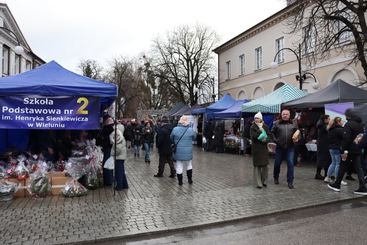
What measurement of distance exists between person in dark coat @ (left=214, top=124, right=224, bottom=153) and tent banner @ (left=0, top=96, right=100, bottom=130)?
11.4 meters

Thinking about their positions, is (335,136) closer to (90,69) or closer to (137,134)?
(137,134)

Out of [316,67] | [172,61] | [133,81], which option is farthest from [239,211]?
[133,81]

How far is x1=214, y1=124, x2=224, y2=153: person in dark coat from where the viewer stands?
1947 centimetres

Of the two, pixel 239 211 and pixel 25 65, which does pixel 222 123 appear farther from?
pixel 25 65

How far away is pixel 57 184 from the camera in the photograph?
8203 mm

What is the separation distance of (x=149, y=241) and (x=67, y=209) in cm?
220

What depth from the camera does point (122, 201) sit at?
7.66m

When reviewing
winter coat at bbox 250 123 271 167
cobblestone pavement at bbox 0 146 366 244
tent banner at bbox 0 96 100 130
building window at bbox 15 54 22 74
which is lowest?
cobblestone pavement at bbox 0 146 366 244

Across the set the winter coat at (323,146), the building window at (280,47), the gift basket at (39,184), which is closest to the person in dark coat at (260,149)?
the winter coat at (323,146)

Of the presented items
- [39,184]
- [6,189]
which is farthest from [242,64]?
[6,189]

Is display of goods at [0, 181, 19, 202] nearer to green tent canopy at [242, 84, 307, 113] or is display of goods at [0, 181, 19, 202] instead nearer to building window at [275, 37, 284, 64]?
green tent canopy at [242, 84, 307, 113]

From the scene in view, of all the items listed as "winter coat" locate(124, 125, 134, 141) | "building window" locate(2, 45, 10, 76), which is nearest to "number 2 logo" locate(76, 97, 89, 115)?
"winter coat" locate(124, 125, 134, 141)

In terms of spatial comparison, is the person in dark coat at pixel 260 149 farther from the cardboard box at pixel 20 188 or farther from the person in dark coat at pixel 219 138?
the person in dark coat at pixel 219 138

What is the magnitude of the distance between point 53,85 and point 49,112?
62 cm
